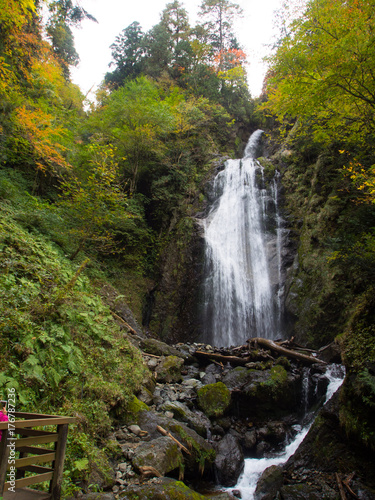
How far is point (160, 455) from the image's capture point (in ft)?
12.1

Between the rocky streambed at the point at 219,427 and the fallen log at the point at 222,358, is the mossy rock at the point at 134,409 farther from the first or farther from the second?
the fallen log at the point at 222,358

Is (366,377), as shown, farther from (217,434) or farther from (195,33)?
A: (195,33)

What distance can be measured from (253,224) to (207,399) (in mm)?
10392

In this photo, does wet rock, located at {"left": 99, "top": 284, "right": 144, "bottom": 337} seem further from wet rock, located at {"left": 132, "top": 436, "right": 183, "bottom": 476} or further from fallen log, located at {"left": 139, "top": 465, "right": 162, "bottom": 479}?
fallen log, located at {"left": 139, "top": 465, "right": 162, "bottom": 479}

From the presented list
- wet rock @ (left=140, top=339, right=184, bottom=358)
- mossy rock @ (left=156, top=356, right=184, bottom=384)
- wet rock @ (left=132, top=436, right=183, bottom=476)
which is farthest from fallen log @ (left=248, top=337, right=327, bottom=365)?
wet rock @ (left=132, top=436, right=183, bottom=476)

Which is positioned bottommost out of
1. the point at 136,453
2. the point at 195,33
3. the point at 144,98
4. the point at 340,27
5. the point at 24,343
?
the point at 136,453

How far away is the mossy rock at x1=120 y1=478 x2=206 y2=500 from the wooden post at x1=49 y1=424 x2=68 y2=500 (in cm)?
112

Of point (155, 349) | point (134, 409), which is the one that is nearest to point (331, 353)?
point (155, 349)

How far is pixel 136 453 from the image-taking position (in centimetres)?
359

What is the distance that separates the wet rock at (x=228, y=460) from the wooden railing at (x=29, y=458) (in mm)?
3951

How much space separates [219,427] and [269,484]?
1486 millimetres

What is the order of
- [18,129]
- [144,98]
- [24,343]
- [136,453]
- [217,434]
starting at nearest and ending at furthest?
[24,343]
[136,453]
[217,434]
[18,129]
[144,98]

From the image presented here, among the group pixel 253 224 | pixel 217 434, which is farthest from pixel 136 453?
pixel 253 224

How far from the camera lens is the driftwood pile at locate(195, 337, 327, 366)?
8039 mm
